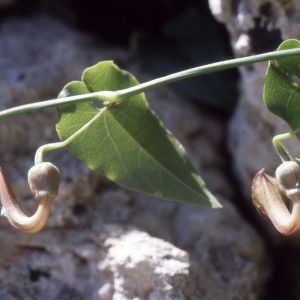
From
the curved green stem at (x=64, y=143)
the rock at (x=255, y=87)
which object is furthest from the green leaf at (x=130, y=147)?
the rock at (x=255, y=87)

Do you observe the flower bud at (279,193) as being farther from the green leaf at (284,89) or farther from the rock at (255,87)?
the rock at (255,87)

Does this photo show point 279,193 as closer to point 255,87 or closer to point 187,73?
point 187,73

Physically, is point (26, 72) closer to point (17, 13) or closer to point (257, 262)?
point (17, 13)

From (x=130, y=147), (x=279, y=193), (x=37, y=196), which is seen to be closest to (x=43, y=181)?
(x=37, y=196)

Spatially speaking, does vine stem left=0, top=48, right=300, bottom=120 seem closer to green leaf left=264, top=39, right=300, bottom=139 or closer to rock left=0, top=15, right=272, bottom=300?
green leaf left=264, top=39, right=300, bottom=139

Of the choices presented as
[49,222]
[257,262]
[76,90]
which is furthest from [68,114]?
[257,262]

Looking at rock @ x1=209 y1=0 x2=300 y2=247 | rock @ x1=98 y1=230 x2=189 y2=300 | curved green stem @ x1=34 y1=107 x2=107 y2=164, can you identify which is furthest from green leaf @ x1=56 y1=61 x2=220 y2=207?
rock @ x1=209 y1=0 x2=300 y2=247

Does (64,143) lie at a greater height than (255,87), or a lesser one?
lesser
